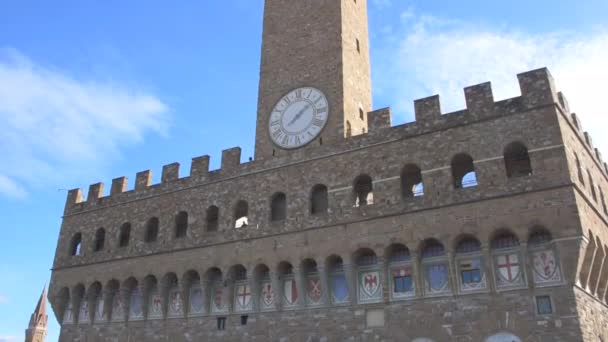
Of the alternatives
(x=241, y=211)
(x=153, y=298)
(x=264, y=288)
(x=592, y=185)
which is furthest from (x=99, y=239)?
(x=592, y=185)

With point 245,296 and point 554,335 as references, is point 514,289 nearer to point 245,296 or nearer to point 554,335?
point 554,335

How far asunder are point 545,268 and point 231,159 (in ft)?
36.3

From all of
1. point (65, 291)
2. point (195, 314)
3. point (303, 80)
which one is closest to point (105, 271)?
point (65, 291)

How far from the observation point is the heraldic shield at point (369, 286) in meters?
16.0

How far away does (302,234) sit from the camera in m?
17.2

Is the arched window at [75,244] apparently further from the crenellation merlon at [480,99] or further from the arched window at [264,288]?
the crenellation merlon at [480,99]

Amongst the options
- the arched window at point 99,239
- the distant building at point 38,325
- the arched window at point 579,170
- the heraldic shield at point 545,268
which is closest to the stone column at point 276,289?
the heraldic shield at point 545,268

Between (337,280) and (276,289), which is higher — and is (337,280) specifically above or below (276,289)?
above

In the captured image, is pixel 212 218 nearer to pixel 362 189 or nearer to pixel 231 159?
pixel 231 159

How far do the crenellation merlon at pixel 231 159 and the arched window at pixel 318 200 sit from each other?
332cm

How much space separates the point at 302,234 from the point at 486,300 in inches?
229

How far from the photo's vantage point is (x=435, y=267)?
15.4m

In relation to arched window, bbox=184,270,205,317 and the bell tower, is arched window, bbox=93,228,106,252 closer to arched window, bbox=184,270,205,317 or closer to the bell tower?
arched window, bbox=184,270,205,317

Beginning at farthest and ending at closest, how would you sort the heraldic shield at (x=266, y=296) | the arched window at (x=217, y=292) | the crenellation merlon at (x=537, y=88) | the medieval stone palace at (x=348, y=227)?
the arched window at (x=217, y=292), the heraldic shield at (x=266, y=296), the crenellation merlon at (x=537, y=88), the medieval stone palace at (x=348, y=227)
